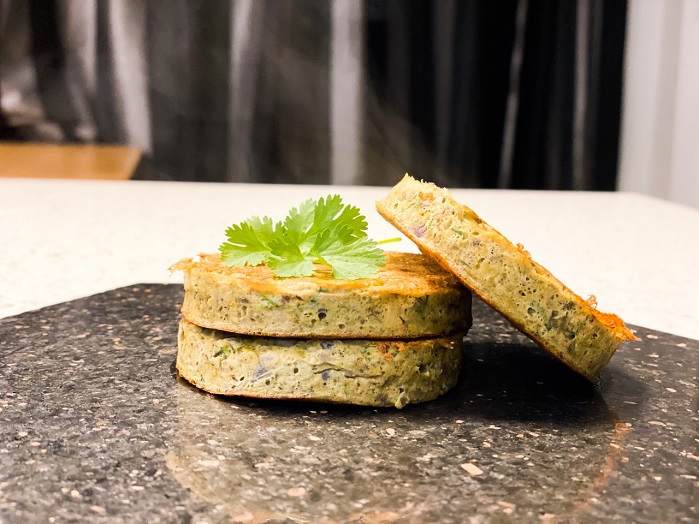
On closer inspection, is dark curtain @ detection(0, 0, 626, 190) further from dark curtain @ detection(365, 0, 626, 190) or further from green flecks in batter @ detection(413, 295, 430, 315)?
green flecks in batter @ detection(413, 295, 430, 315)

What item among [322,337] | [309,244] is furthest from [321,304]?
[309,244]

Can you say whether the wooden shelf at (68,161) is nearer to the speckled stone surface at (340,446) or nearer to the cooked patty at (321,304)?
the speckled stone surface at (340,446)

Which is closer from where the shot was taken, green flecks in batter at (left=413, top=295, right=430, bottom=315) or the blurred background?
green flecks in batter at (left=413, top=295, right=430, bottom=315)

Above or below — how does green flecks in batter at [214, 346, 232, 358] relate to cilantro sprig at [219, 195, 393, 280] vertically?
below

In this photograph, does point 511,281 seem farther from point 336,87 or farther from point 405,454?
point 336,87

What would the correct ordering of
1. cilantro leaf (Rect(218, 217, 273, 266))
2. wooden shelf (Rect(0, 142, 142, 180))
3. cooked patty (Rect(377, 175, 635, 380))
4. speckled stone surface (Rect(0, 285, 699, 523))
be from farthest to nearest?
wooden shelf (Rect(0, 142, 142, 180)) < cilantro leaf (Rect(218, 217, 273, 266)) < cooked patty (Rect(377, 175, 635, 380)) < speckled stone surface (Rect(0, 285, 699, 523))

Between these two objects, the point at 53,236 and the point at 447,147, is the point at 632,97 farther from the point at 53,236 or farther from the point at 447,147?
the point at 53,236

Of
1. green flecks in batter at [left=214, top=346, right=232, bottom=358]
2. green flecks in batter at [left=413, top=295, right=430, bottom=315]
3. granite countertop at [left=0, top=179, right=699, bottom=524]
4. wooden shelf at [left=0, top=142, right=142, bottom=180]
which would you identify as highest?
green flecks in batter at [left=413, top=295, right=430, bottom=315]

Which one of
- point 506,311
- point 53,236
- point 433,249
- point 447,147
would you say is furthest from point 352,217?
point 447,147

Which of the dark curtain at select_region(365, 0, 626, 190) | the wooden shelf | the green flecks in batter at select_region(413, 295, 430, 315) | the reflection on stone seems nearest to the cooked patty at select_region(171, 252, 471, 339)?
the green flecks in batter at select_region(413, 295, 430, 315)
